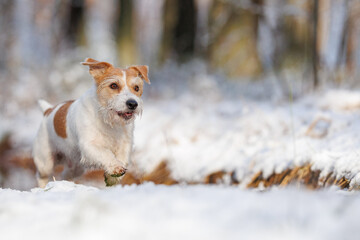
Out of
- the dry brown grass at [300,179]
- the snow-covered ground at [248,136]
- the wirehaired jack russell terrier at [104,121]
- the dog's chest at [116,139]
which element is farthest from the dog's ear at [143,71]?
the dry brown grass at [300,179]

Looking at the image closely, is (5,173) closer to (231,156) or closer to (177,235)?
(231,156)

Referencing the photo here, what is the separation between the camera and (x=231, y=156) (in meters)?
4.55

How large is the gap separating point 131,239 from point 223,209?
0.43m

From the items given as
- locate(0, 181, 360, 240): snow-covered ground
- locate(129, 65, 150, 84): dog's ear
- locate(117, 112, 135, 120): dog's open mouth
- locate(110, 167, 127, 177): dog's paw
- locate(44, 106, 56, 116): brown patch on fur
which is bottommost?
locate(110, 167, 127, 177): dog's paw

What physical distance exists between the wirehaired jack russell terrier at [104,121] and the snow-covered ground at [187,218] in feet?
4.92

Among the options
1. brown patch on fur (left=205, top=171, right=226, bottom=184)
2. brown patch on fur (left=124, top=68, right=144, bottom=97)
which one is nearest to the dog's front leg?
brown patch on fur (left=124, top=68, right=144, bottom=97)

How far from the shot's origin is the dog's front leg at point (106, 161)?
311 centimetres

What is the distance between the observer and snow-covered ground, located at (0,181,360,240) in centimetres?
131

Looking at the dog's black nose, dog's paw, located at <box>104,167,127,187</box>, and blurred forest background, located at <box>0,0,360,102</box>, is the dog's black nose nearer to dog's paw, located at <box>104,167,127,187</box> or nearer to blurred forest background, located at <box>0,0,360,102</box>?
dog's paw, located at <box>104,167,127,187</box>

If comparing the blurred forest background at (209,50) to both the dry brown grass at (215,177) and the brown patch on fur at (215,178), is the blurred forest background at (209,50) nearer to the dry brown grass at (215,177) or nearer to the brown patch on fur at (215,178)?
the dry brown grass at (215,177)

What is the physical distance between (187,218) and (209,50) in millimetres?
9421

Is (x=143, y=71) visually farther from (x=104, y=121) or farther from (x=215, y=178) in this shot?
(x=215, y=178)

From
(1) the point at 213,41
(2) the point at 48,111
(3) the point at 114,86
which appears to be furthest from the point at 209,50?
(3) the point at 114,86

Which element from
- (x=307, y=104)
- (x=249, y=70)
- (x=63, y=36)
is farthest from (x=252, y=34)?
(x=63, y=36)
